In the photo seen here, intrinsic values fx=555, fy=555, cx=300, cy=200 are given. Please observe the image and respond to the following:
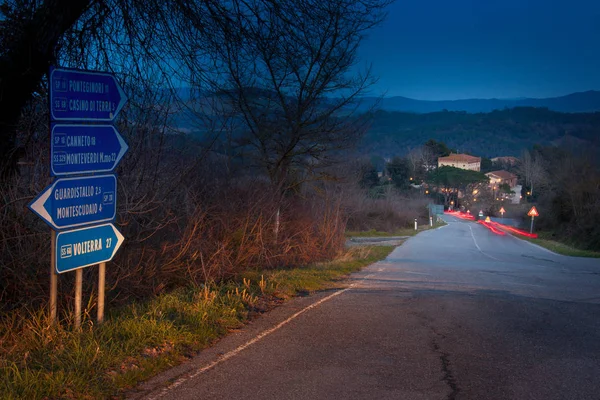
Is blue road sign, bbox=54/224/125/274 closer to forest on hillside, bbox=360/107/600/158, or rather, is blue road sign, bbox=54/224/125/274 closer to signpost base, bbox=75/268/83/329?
signpost base, bbox=75/268/83/329

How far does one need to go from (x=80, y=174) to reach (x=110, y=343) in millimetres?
1837

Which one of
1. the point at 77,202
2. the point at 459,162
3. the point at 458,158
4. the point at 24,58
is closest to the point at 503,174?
the point at 459,162

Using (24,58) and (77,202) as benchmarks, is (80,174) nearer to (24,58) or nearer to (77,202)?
(77,202)

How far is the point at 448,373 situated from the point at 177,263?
4954 mm

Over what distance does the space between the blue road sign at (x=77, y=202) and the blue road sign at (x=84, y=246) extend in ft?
0.31

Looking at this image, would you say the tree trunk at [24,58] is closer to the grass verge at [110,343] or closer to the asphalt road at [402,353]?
the grass verge at [110,343]

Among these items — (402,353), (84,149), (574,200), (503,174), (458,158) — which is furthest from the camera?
(503,174)

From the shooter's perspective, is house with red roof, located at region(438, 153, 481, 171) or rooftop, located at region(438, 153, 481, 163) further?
rooftop, located at region(438, 153, 481, 163)

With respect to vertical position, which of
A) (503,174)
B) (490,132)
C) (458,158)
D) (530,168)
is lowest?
(503,174)

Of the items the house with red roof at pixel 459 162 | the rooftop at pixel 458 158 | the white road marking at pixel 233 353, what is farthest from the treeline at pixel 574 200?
the rooftop at pixel 458 158

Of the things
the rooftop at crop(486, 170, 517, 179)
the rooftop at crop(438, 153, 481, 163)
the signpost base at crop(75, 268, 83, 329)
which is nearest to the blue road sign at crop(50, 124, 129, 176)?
the signpost base at crop(75, 268, 83, 329)

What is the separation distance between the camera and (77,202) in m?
5.63

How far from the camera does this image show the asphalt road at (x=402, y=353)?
490 cm

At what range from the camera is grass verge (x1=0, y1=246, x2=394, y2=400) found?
454 centimetres
